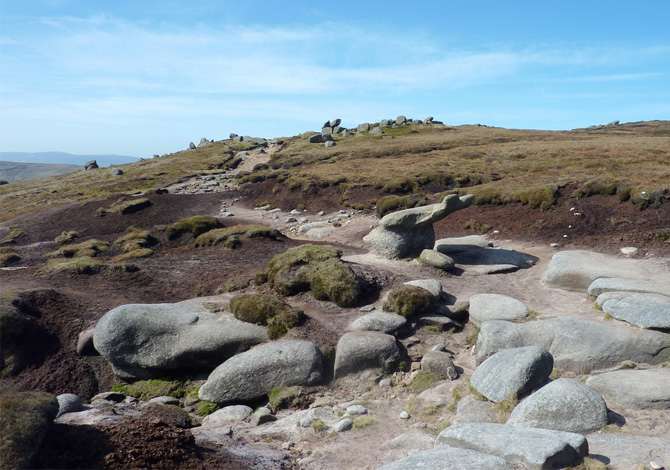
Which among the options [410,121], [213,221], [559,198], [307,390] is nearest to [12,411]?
[307,390]

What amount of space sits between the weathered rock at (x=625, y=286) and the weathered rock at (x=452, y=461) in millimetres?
13027

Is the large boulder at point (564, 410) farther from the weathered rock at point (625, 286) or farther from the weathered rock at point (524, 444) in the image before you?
the weathered rock at point (625, 286)

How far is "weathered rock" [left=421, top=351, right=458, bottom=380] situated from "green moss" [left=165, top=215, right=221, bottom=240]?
25.1 metres

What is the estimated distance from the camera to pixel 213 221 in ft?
119

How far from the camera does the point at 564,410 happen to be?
9.16m

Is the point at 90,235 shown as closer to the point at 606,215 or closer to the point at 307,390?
the point at 307,390

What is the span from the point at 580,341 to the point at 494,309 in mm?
3646

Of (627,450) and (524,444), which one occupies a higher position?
(524,444)

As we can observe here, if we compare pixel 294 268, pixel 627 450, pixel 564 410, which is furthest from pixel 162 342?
pixel 627 450

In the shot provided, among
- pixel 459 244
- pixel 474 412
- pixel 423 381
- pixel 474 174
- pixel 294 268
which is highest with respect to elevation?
pixel 474 174

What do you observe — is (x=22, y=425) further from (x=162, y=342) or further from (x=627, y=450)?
(x=627, y=450)

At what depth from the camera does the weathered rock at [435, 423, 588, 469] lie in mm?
6848

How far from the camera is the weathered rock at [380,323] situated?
1558 centimetres

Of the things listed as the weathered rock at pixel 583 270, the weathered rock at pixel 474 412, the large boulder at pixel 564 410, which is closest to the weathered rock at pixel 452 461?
the large boulder at pixel 564 410
